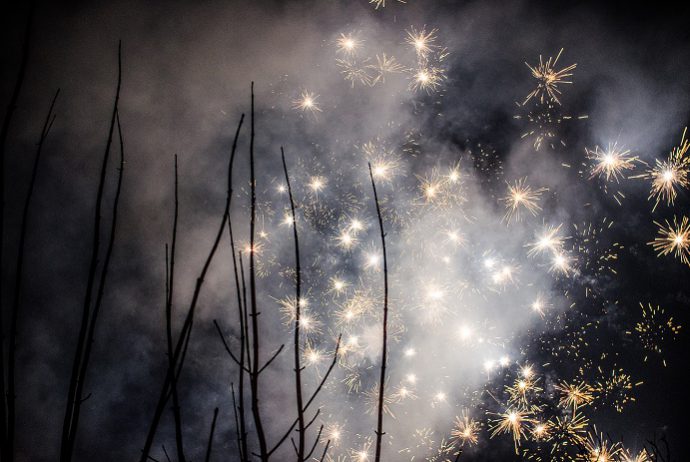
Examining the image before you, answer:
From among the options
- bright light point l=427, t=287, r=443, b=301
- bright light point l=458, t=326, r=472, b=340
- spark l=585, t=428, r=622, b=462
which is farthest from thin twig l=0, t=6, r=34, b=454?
bright light point l=458, t=326, r=472, b=340

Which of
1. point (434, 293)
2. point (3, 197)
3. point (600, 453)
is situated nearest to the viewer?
point (3, 197)

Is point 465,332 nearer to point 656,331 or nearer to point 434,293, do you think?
point 434,293

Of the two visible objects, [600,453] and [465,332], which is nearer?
[600,453]

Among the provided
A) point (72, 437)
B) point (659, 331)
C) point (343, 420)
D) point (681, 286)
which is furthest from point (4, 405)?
point (659, 331)

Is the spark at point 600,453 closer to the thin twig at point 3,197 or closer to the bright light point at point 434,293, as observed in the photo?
the thin twig at point 3,197

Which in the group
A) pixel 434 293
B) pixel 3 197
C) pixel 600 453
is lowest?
pixel 600 453

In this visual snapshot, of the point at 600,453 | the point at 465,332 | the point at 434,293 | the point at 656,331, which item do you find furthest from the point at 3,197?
the point at 656,331

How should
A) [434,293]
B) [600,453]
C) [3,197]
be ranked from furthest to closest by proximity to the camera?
[434,293]
[600,453]
[3,197]

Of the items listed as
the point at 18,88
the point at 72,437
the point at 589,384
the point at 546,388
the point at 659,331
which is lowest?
the point at 72,437

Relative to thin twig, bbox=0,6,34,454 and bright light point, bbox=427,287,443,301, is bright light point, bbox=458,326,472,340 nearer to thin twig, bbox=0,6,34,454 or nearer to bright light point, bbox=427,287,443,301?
bright light point, bbox=427,287,443,301

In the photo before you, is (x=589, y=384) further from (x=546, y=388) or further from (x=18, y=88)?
(x=18, y=88)

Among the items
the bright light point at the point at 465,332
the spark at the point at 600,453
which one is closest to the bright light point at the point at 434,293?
the bright light point at the point at 465,332
